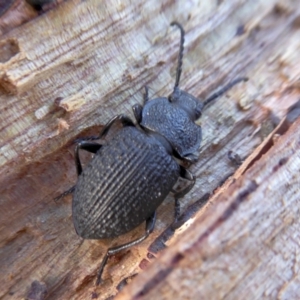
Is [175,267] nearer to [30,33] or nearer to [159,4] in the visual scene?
[30,33]

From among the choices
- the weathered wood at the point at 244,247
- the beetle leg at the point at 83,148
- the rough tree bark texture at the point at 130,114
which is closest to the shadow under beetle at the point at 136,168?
the beetle leg at the point at 83,148

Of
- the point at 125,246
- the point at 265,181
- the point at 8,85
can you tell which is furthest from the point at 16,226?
the point at 265,181

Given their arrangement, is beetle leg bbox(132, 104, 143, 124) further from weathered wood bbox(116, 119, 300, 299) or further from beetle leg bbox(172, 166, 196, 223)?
weathered wood bbox(116, 119, 300, 299)

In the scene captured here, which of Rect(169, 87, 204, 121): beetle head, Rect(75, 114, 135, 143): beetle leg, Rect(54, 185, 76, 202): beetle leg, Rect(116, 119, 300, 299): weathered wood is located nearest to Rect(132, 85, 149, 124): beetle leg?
Rect(75, 114, 135, 143): beetle leg

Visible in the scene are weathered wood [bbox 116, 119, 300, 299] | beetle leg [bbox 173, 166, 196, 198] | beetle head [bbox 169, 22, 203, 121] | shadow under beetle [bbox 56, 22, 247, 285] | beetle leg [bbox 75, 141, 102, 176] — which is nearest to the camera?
weathered wood [bbox 116, 119, 300, 299]

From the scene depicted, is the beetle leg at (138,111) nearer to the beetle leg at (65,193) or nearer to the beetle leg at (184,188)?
the beetle leg at (184,188)
